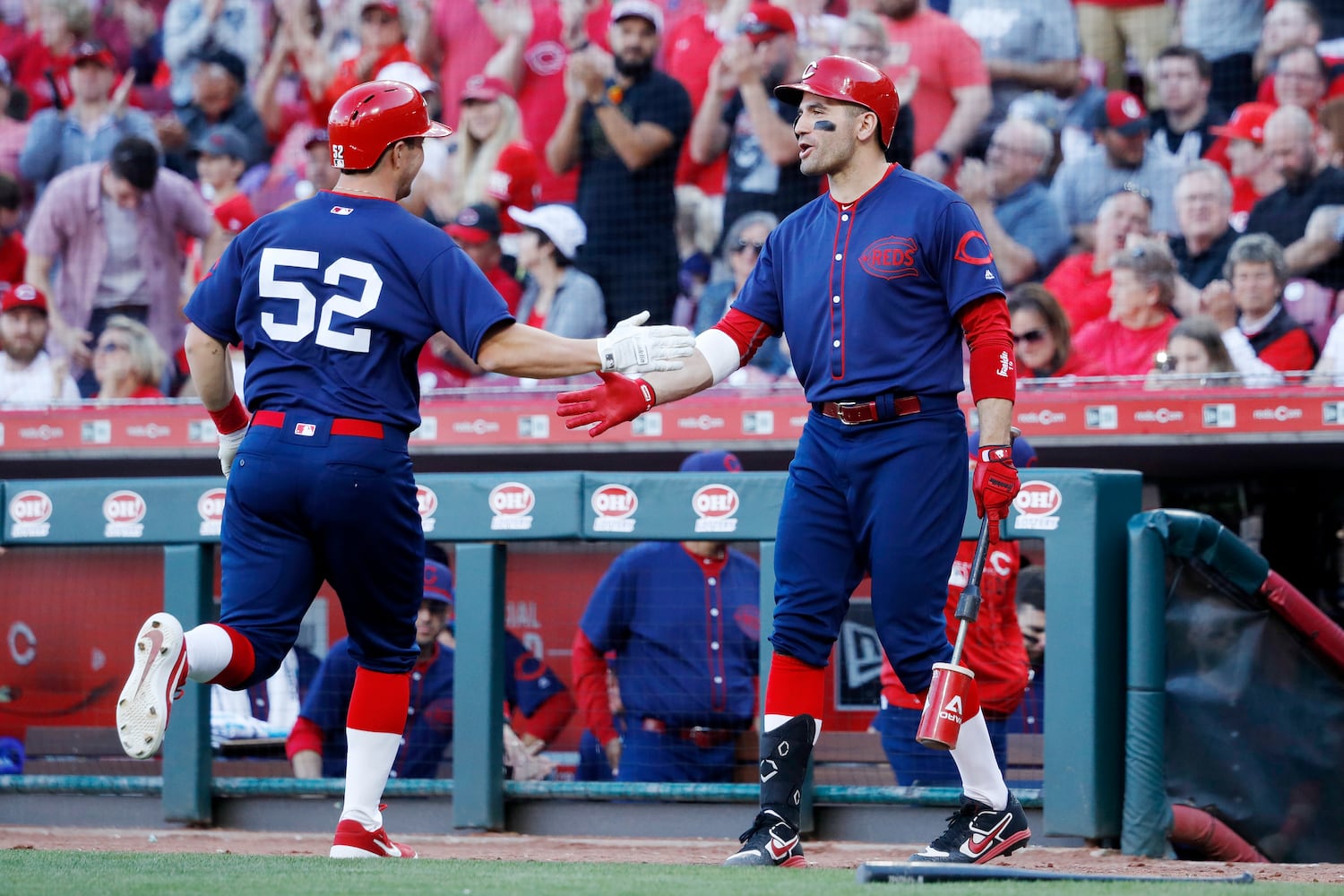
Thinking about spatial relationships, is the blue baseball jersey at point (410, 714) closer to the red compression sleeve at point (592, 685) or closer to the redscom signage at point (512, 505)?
the red compression sleeve at point (592, 685)

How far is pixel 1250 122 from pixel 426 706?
4.67 metres

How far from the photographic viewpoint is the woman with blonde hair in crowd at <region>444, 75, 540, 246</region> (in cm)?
833

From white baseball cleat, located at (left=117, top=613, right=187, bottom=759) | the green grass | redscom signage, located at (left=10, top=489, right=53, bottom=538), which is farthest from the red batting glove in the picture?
redscom signage, located at (left=10, top=489, right=53, bottom=538)

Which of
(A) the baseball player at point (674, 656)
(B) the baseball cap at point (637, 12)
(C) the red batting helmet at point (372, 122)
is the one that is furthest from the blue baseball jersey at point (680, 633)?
(B) the baseball cap at point (637, 12)

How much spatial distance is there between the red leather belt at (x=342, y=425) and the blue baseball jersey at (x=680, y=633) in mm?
1698

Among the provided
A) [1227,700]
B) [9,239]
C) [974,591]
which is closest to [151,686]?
[974,591]

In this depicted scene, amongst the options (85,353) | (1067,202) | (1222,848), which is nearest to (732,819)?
(1222,848)

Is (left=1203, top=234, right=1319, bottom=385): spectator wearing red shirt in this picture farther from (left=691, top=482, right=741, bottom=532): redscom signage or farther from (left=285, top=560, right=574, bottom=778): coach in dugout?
(left=285, top=560, right=574, bottom=778): coach in dugout

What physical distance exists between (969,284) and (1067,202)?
4.36 meters

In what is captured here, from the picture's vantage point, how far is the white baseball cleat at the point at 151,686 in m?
3.12

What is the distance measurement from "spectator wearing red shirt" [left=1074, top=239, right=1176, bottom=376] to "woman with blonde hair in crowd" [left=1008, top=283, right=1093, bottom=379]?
12cm

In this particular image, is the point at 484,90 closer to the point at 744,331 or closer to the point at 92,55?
the point at 92,55

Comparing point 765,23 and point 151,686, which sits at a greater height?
point 765,23

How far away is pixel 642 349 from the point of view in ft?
11.0
